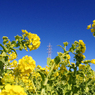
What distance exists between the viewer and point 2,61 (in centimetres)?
147

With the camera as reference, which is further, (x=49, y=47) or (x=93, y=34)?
(x=49, y=47)

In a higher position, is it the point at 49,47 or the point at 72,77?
the point at 49,47

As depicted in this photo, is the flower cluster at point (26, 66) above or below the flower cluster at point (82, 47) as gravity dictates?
below

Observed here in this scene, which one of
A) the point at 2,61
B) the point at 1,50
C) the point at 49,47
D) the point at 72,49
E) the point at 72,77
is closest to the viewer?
the point at 2,61

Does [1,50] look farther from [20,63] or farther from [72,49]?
[72,49]

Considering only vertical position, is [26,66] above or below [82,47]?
below

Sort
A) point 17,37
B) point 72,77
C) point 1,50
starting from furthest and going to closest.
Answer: point 72,77
point 17,37
point 1,50

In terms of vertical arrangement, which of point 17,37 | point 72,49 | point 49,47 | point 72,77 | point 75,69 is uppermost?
point 49,47

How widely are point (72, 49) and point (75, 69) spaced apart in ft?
1.58

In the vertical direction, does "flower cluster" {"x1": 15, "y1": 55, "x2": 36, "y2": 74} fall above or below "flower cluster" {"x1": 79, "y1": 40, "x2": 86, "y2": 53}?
below

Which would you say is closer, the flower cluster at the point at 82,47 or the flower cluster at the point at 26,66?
the flower cluster at the point at 26,66

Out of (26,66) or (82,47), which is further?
(82,47)

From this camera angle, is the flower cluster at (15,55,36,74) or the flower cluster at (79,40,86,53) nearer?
the flower cluster at (15,55,36,74)

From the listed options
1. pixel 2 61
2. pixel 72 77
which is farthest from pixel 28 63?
pixel 72 77
